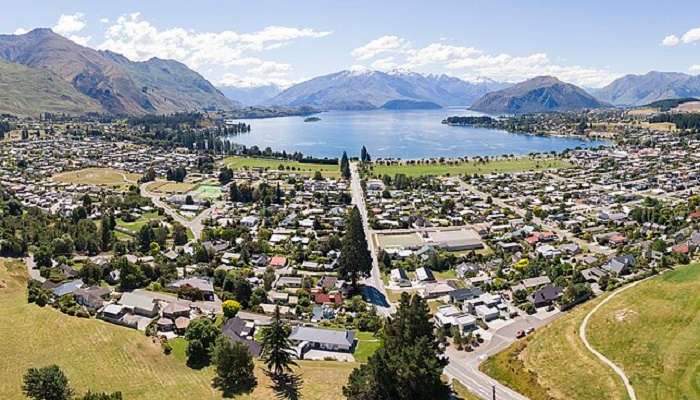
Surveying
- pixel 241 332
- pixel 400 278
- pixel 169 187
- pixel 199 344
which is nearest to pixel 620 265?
pixel 400 278

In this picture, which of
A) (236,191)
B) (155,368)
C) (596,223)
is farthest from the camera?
(236,191)

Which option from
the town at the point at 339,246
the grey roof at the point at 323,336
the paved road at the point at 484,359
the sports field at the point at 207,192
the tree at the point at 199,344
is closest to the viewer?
the paved road at the point at 484,359

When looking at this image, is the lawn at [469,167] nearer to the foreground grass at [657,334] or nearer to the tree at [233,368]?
the foreground grass at [657,334]

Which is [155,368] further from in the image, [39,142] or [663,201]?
[39,142]

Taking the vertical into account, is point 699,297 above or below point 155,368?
above

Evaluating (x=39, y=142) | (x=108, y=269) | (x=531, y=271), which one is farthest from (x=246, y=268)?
(x=39, y=142)

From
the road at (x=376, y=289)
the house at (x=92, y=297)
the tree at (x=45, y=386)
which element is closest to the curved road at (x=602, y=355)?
the road at (x=376, y=289)

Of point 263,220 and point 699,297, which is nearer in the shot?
point 699,297
